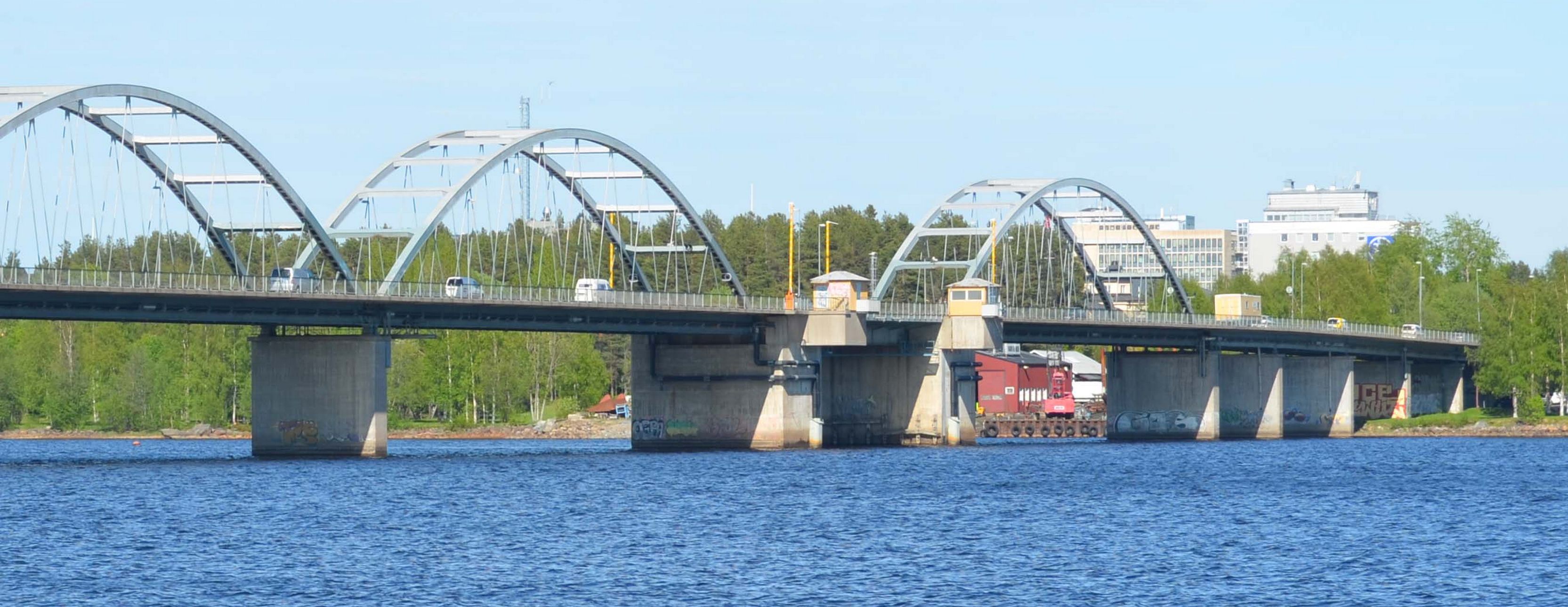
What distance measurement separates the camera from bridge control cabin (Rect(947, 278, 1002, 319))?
123m

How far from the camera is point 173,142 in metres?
94.8

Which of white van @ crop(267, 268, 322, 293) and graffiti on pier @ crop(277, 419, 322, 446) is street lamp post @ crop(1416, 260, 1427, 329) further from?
white van @ crop(267, 268, 322, 293)

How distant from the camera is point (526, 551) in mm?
60562

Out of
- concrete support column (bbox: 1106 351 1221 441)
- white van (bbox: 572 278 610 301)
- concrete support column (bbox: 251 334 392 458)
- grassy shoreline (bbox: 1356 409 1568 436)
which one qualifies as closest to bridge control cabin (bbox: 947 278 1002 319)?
white van (bbox: 572 278 610 301)

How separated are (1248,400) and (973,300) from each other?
3160 centimetres

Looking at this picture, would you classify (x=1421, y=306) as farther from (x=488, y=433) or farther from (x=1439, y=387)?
(x=488, y=433)

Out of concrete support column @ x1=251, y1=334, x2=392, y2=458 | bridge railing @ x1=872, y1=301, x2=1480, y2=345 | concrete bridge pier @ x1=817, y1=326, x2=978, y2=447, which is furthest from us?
concrete bridge pier @ x1=817, y1=326, x2=978, y2=447

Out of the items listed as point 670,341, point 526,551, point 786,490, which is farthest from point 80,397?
point 526,551

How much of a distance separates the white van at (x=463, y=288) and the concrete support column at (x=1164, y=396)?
5311 centimetres

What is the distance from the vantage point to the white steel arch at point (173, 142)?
3364 inches

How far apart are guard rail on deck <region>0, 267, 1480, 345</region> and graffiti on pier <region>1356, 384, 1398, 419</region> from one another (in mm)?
6112

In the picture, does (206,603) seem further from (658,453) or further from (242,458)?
(658,453)

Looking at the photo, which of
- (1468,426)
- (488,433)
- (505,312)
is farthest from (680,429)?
(1468,426)

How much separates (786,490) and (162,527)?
81.4 ft
